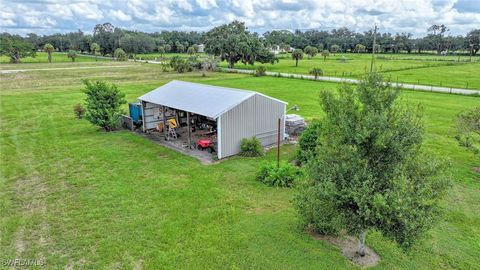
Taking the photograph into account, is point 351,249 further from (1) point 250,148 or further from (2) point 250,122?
(2) point 250,122

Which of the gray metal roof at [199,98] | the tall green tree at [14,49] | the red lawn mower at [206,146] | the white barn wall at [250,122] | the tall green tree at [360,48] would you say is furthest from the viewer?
the tall green tree at [360,48]

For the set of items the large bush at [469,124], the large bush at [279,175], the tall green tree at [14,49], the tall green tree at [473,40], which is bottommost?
the large bush at [279,175]

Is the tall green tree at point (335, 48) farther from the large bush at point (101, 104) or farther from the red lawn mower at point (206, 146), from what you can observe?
the red lawn mower at point (206, 146)

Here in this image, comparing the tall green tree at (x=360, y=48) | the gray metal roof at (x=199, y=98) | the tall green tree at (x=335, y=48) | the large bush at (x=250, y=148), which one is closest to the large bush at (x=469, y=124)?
the large bush at (x=250, y=148)

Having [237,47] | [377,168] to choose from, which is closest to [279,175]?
[377,168]

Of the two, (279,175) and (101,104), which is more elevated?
(101,104)

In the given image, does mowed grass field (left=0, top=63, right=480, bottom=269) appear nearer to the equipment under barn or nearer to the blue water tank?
the equipment under barn
